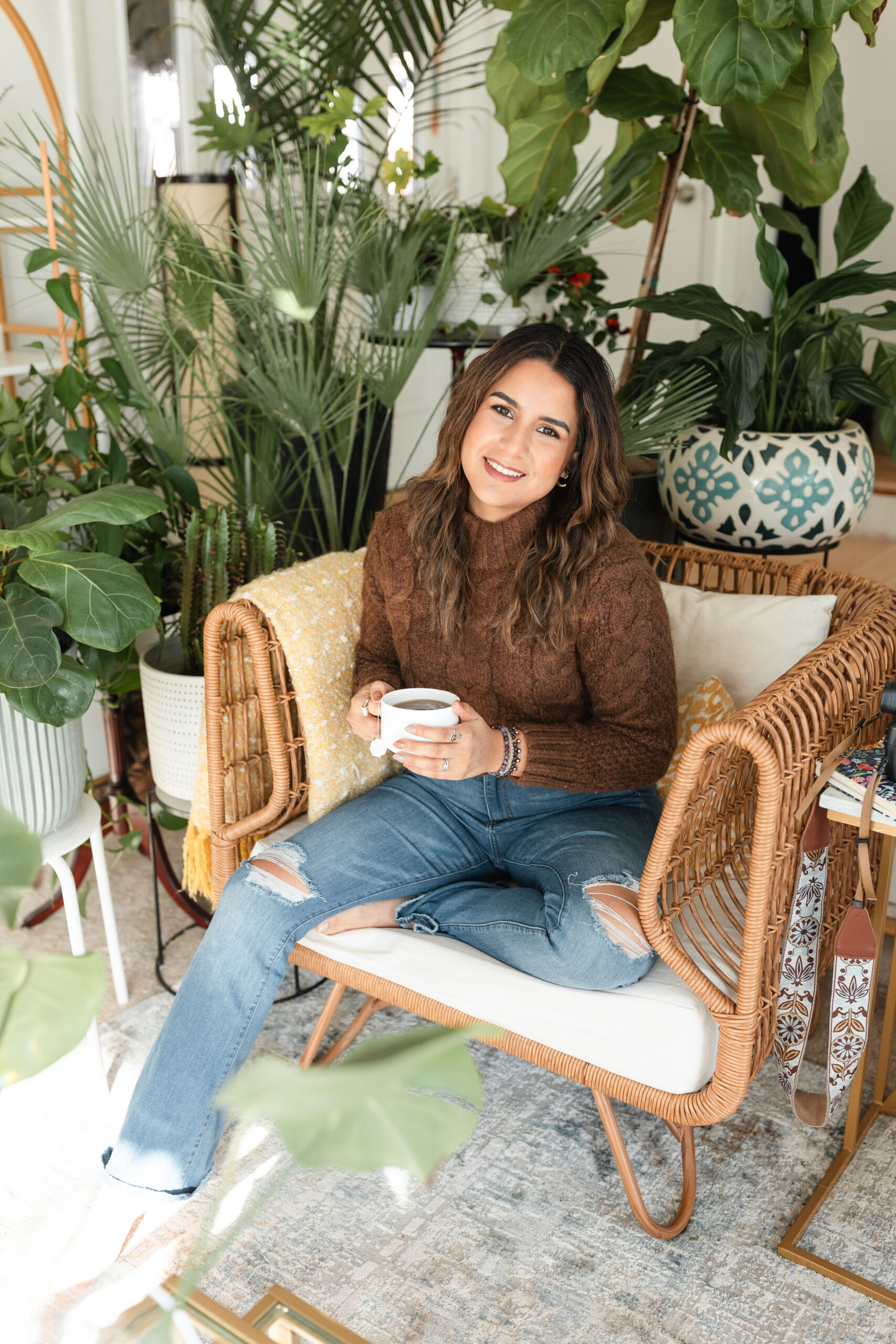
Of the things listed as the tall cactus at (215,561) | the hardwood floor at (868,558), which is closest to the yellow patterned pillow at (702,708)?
the tall cactus at (215,561)

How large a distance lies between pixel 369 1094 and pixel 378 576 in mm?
1257

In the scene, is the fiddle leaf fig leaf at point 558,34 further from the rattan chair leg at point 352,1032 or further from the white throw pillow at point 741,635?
the rattan chair leg at point 352,1032

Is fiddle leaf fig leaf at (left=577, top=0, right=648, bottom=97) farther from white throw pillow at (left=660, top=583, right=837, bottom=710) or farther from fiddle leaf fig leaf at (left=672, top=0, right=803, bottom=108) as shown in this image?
white throw pillow at (left=660, top=583, right=837, bottom=710)

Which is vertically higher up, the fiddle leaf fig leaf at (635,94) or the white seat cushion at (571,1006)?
the fiddle leaf fig leaf at (635,94)

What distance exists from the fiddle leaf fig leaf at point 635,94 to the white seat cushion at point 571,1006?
1.59m

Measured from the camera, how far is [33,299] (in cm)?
241

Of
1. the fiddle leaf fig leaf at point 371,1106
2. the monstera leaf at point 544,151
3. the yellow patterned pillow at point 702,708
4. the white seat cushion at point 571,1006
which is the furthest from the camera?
the monstera leaf at point 544,151

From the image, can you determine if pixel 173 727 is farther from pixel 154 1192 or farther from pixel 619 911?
pixel 619 911

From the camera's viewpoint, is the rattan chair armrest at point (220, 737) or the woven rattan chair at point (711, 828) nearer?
the woven rattan chair at point (711, 828)

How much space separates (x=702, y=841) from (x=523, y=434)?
56cm

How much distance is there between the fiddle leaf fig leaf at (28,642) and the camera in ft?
4.32

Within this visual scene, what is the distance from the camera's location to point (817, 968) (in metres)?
1.34

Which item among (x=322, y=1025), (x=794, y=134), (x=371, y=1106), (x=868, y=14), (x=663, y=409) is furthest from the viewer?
(x=794, y=134)

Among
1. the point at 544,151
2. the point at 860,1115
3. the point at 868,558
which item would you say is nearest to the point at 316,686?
the point at 860,1115
